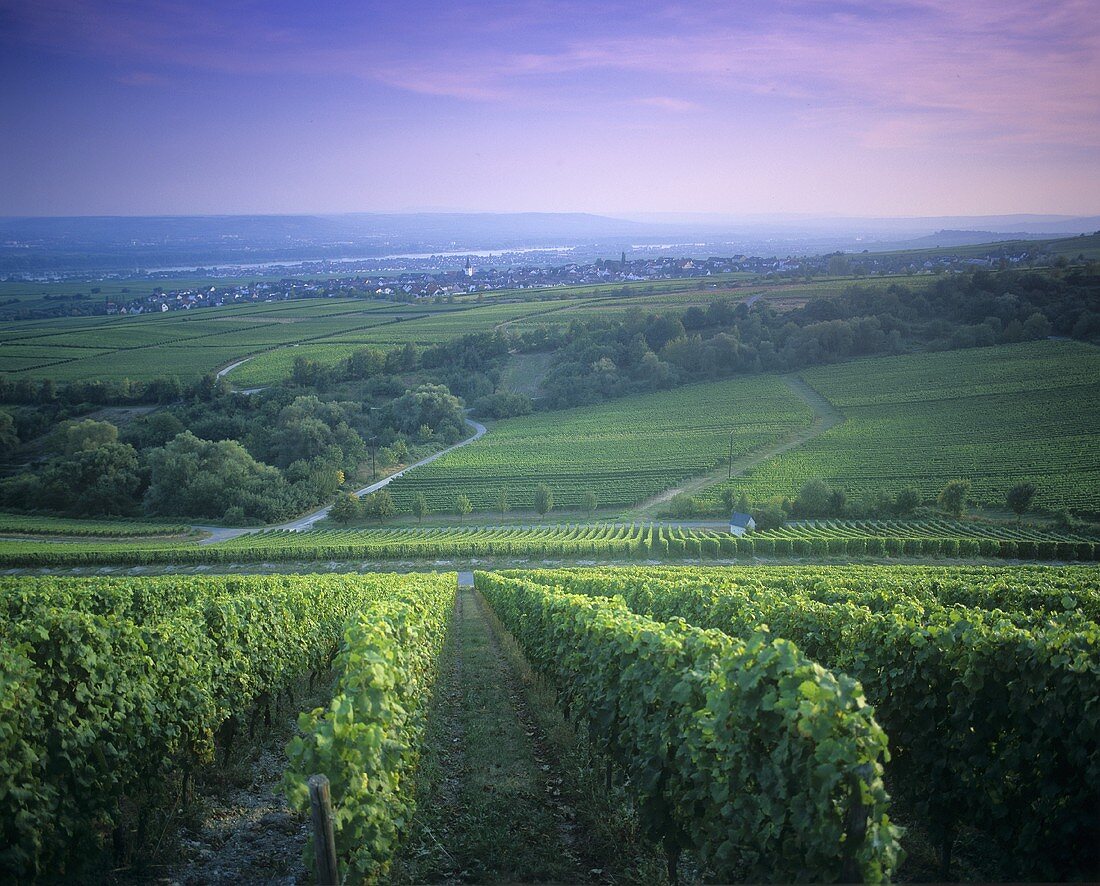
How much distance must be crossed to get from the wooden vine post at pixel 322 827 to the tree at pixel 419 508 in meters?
47.8

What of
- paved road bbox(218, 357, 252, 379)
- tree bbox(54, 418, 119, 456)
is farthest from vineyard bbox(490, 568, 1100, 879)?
paved road bbox(218, 357, 252, 379)

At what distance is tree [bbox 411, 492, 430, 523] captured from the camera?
51406 millimetres

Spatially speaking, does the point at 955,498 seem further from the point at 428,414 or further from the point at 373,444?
the point at 373,444

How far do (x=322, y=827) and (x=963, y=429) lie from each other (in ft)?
224

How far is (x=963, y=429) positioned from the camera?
2363 inches

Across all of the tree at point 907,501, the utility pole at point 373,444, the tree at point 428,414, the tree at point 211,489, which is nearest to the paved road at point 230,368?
the utility pole at point 373,444

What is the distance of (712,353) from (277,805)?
8636 centimetres

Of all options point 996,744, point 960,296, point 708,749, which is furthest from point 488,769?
point 960,296

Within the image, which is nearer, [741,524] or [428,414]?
[741,524]

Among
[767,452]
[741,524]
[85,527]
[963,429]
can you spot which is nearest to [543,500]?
[741,524]

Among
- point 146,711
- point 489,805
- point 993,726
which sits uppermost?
point 993,726

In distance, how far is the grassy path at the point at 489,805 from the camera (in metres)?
6.20

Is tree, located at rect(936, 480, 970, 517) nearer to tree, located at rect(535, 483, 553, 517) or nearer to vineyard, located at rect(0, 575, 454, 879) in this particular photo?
tree, located at rect(535, 483, 553, 517)

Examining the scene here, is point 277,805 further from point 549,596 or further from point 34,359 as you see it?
point 34,359
